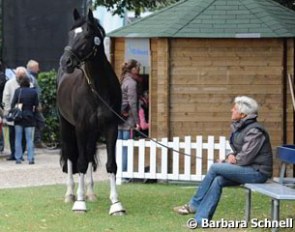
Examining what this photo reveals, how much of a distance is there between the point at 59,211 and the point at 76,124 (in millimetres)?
1194

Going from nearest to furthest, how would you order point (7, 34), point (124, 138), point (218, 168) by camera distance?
point (218, 168) < point (124, 138) < point (7, 34)

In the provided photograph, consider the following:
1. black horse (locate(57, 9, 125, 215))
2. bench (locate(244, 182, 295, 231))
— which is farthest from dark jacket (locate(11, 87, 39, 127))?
bench (locate(244, 182, 295, 231))

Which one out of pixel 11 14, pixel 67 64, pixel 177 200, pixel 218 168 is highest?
pixel 11 14

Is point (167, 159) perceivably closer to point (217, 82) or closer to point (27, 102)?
point (217, 82)

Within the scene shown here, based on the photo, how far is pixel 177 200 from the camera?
12.1 meters

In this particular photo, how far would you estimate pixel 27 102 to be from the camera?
17719 mm

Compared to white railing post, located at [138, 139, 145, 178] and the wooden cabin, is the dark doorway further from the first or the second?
white railing post, located at [138, 139, 145, 178]

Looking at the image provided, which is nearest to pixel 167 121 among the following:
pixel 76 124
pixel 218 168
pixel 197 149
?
pixel 197 149

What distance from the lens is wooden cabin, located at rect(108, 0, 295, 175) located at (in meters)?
14.4

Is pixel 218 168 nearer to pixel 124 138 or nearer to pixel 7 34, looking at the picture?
pixel 124 138

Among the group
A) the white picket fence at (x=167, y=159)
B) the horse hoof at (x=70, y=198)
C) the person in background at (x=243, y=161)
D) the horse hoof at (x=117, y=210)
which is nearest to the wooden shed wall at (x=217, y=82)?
the white picket fence at (x=167, y=159)

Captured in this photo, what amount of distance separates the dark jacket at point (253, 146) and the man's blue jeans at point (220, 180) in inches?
3.1

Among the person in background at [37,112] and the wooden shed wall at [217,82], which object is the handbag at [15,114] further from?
the wooden shed wall at [217,82]

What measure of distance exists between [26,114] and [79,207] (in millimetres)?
6926
